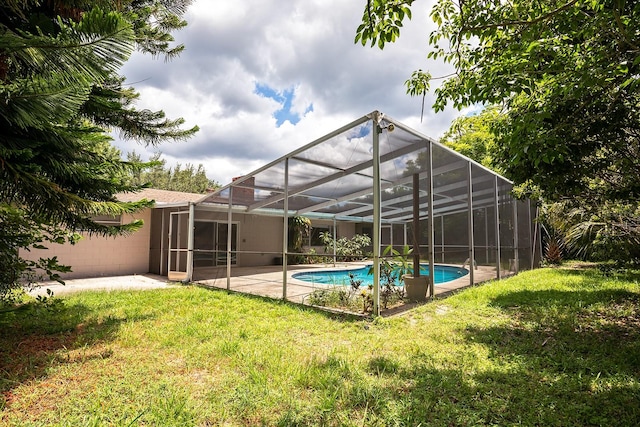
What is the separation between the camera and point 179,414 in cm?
235

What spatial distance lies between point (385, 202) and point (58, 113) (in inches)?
305

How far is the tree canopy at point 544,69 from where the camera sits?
263 centimetres

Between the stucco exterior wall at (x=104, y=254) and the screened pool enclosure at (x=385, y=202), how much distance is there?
5.06ft

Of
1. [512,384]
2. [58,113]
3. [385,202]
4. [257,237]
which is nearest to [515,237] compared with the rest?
[385,202]

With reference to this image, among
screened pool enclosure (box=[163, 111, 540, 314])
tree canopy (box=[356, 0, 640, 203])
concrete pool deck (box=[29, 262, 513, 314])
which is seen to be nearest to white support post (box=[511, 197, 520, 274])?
screened pool enclosure (box=[163, 111, 540, 314])

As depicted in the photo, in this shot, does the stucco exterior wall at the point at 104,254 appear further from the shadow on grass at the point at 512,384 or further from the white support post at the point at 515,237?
the white support post at the point at 515,237

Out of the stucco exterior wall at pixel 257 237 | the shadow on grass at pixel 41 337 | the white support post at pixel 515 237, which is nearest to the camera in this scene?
the shadow on grass at pixel 41 337

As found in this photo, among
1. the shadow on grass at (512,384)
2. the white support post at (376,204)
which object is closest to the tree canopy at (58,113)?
the shadow on grass at (512,384)

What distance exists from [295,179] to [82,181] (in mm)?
4653

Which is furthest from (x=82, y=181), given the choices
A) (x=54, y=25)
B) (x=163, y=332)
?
(x=163, y=332)

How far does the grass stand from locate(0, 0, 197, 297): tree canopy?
1.03 metres

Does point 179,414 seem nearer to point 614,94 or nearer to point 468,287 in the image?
point 614,94

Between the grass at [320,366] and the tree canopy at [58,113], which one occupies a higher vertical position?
the tree canopy at [58,113]

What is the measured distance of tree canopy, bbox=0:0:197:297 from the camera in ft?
6.72
